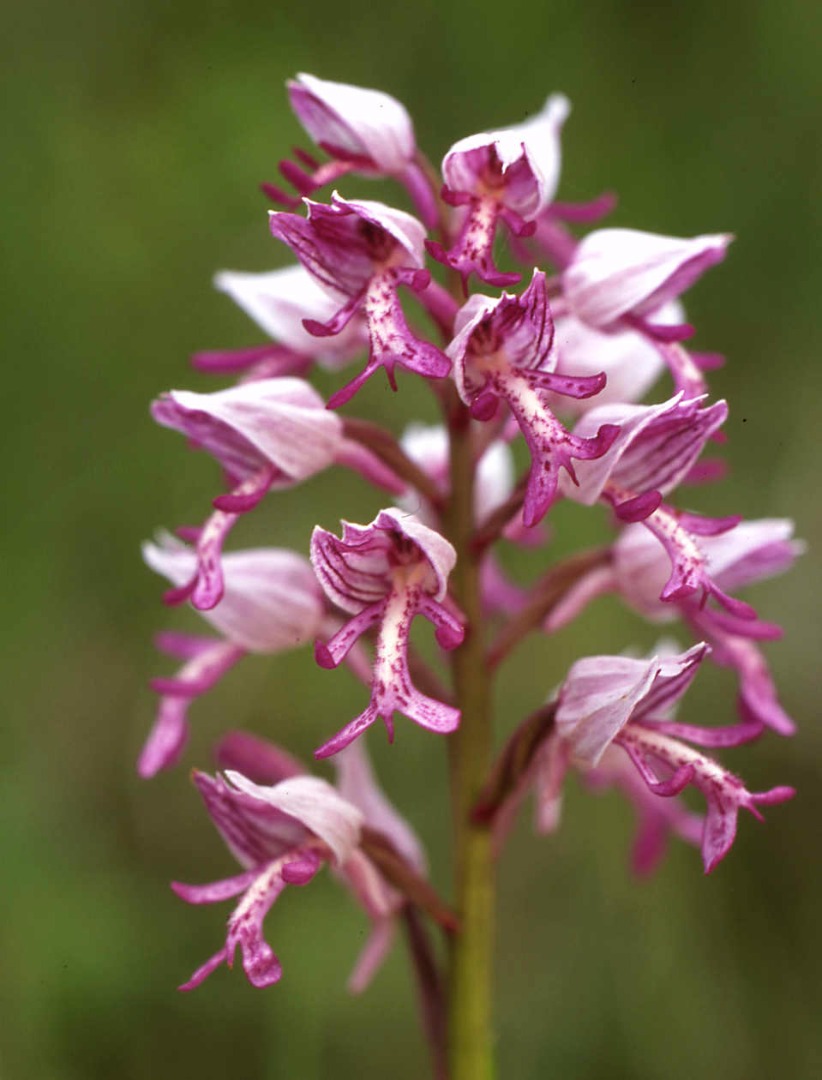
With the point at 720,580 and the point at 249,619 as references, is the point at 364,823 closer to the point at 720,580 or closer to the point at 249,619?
the point at 249,619

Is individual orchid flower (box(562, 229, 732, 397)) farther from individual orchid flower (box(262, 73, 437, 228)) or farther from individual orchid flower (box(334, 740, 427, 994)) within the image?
individual orchid flower (box(334, 740, 427, 994))

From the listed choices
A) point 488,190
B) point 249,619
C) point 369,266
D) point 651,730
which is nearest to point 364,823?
point 249,619

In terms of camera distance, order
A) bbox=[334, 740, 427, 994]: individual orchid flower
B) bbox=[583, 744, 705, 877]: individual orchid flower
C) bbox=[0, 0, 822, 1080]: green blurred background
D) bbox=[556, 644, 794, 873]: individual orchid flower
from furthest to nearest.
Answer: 1. bbox=[0, 0, 822, 1080]: green blurred background
2. bbox=[583, 744, 705, 877]: individual orchid flower
3. bbox=[334, 740, 427, 994]: individual orchid flower
4. bbox=[556, 644, 794, 873]: individual orchid flower

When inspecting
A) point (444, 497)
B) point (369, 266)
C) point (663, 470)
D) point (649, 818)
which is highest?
point (369, 266)

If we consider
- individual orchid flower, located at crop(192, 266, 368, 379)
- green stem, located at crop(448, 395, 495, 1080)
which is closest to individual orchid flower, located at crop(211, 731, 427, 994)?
green stem, located at crop(448, 395, 495, 1080)

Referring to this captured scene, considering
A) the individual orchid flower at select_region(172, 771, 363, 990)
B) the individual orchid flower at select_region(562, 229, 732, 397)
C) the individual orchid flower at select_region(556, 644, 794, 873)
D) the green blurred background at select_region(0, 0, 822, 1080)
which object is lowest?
the green blurred background at select_region(0, 0, 822, 1080)

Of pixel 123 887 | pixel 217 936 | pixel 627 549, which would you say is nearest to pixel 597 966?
pixel 217 936

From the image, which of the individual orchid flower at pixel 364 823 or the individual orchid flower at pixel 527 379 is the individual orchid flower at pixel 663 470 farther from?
the individual orchid flower at pixel 364 823
